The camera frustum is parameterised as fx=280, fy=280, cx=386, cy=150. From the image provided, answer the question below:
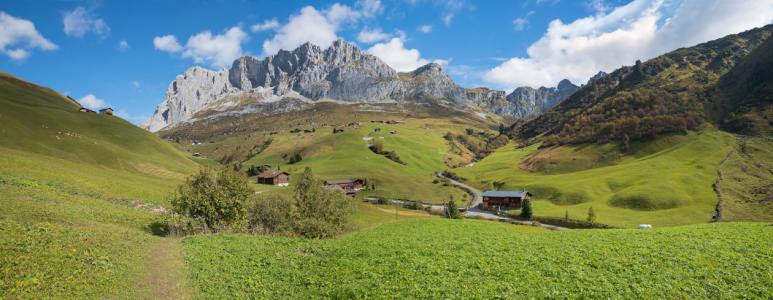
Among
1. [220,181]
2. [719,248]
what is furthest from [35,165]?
[719,248]

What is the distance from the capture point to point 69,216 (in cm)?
2536

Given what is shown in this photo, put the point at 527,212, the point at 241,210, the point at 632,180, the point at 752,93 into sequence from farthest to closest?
the point at 752,93 < the point at 632,180 < the point at 527,212 < the point at 241,210

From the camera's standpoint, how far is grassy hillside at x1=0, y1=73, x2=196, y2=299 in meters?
13.6

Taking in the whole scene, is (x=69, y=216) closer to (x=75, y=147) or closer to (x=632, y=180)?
(x=75, y=147)

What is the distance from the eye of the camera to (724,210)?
6938cm

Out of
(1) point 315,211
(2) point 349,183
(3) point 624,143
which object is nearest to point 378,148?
(2) point 349,183

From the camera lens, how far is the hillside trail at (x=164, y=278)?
1481 centimetres

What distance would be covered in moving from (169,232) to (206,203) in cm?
486

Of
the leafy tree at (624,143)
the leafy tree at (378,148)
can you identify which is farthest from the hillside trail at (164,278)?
the leafy tree at (378,148)

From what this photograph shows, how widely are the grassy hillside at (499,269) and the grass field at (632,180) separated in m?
63.2

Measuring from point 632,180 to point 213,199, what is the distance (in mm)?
124397

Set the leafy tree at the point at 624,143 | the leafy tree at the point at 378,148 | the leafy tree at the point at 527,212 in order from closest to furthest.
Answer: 1. the leafy tree at the point at 527,212
2. the leafy tree at the point at 624,143
3. the leafy tree at the point at 378,148

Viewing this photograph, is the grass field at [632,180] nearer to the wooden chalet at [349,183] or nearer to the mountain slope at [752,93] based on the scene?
the mountain slope at [752,93]

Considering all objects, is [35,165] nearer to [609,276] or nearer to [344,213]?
[344,213]
